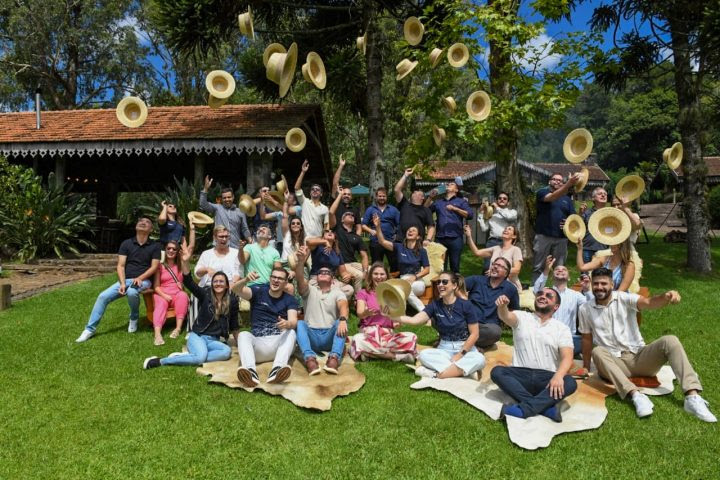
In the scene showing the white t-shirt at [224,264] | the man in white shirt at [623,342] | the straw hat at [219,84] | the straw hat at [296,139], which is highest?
the straw hat at [219,84]

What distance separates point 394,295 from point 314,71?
6070 mm

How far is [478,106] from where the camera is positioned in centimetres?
977

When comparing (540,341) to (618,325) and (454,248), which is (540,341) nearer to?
(618,325)

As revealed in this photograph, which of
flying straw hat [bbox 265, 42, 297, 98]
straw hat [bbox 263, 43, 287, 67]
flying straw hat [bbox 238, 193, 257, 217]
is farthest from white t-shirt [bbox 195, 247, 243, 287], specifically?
straw hat [bbox 263, 43, 287, 67]

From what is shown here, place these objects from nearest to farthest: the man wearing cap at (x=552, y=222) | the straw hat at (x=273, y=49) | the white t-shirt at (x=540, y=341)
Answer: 1. the white t-shirt at (x=540, y=341)
2. the man wearing cap at (x=552, y=222)
3. the straw hat at (x=273, y=49)

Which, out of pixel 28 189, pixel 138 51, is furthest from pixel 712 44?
pixel 138 51

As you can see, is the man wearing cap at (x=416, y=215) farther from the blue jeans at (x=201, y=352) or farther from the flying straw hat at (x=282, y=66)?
the blue jeans at (x=201, y=352)

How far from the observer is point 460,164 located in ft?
121

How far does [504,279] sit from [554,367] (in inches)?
63.3

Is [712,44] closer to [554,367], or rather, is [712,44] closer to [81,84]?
[554,367]

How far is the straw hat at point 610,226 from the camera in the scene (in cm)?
582

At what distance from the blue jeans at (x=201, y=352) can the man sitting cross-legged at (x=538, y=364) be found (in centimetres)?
274

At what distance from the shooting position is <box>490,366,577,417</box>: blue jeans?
414cm

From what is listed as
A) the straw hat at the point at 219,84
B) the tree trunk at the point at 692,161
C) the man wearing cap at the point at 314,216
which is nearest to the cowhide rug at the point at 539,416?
the man wearing cap at the point at 314,216
